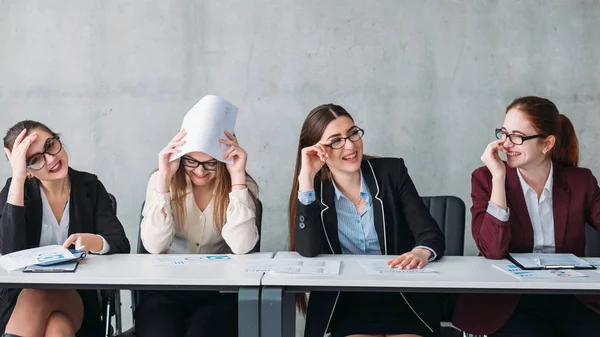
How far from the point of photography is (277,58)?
4.27m

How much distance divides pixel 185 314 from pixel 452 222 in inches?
53.3

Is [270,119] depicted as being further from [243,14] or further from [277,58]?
[243,14]

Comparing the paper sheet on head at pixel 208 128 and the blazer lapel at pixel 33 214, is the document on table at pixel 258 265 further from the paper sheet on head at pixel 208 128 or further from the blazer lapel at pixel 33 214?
the blazer lapel at pixel 33 214

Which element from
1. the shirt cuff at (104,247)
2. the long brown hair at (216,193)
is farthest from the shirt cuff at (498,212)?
the shirt cuff at (104,247)

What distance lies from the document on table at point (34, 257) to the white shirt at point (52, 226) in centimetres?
23

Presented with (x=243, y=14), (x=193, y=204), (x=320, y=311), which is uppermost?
(x=243, y=14)

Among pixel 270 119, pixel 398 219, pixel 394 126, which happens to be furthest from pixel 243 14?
pixel 398 219

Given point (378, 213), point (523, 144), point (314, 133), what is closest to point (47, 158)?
point (314, 133)

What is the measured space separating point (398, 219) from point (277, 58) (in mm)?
1667

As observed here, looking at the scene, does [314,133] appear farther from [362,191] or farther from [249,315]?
[249,315]

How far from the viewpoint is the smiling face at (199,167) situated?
296 cm

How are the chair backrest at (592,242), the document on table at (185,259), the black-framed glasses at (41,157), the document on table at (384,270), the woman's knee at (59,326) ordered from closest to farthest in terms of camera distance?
the document on table at (384,270) → the woman's knee at (59,326) → the document on table at (185,259) → the black-framed glasses at (41,157) → the chair backrest at (592,242)

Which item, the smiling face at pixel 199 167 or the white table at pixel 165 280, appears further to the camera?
the smiling face at pixel 199 167

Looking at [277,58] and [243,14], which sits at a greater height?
[243,14]
